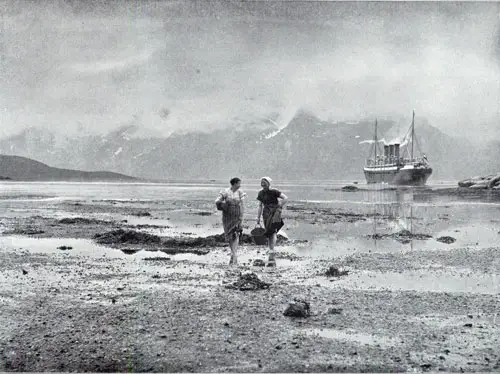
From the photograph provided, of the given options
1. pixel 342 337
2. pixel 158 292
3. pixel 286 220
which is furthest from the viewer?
pixel 286 220

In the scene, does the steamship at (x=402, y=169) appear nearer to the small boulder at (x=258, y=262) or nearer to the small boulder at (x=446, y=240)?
the small boulder at (x=446, y=240)

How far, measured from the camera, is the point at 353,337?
23.0 feet

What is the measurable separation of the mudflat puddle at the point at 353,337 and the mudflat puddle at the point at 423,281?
11.3 ft

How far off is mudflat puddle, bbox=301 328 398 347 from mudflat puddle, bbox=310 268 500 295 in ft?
11.3

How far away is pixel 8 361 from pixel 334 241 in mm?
15287

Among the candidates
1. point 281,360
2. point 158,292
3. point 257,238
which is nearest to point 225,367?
point 281,360

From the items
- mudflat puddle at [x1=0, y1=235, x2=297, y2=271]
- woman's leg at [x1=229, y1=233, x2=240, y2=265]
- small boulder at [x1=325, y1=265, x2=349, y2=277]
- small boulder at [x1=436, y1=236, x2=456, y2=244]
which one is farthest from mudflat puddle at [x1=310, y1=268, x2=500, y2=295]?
small boulder at [x1=436, y1=236, x2=456, y2=244]

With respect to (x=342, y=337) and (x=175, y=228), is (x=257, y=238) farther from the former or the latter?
(x=175, y=228)

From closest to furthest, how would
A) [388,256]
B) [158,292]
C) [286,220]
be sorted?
[158,292]
[388,256]
[286,220]

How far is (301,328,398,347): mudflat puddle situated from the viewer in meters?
6.76

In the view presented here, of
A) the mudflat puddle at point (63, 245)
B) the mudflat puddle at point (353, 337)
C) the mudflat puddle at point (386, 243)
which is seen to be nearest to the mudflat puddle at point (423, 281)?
the mudflat puddle at point (353, 337)

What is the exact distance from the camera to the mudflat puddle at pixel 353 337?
22.2 ft

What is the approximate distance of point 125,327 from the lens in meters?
7.32

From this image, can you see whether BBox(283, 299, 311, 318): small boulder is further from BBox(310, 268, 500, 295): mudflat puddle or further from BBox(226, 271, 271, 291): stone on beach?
BBox(310, 268, 500, 295): mudflat puddle
